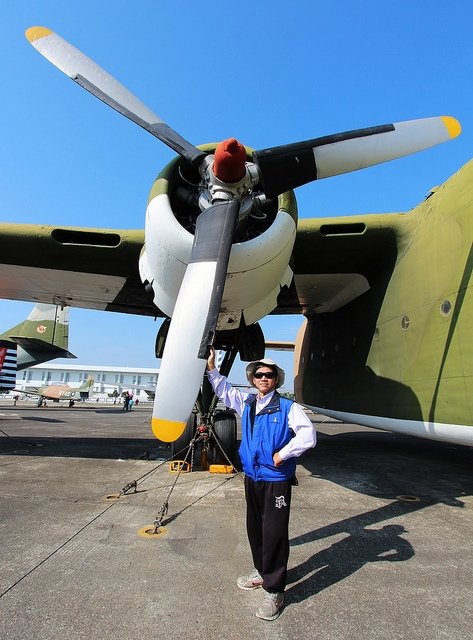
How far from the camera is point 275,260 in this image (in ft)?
15.9

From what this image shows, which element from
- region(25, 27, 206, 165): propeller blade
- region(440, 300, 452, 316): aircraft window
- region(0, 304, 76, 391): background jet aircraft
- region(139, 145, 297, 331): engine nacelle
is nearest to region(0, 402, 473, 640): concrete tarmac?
region(440, 300, 452, 316): aircraft window

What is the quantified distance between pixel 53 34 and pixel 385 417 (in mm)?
7081

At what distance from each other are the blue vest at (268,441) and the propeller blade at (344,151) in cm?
282

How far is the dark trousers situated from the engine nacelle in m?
2.64

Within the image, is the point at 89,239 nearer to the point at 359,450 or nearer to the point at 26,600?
the point at 26,600

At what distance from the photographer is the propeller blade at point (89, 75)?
5.20 metres

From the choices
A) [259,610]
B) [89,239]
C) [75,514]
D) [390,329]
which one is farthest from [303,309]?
[259,610]

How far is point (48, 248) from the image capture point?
6777 millimetres

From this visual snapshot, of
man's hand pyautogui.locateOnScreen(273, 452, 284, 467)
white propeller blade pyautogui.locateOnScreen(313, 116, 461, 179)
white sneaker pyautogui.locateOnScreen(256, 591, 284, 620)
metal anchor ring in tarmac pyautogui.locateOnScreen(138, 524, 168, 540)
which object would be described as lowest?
metal anchor ring in tarmac pyautogui.locateOnScreen(138, 524, 168, 540)

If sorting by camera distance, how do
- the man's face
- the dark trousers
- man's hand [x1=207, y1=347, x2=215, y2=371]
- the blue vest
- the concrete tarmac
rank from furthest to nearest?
man's hand [x1=207, y1=347, x2=215, y2=371]
the man's face
the blue vest
the dark trousers
the concrete tarmac

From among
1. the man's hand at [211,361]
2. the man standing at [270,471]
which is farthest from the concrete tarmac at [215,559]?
the man's hand at [211,361]

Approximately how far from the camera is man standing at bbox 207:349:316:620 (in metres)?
2.53

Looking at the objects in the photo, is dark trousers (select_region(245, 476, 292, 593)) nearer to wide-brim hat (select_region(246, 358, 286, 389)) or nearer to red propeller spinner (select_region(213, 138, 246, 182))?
wide-brim hat (select_region(246, 358, 286, 389))

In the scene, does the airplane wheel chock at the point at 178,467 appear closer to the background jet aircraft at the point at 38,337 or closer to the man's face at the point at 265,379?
the man's face at the point at 265,379
